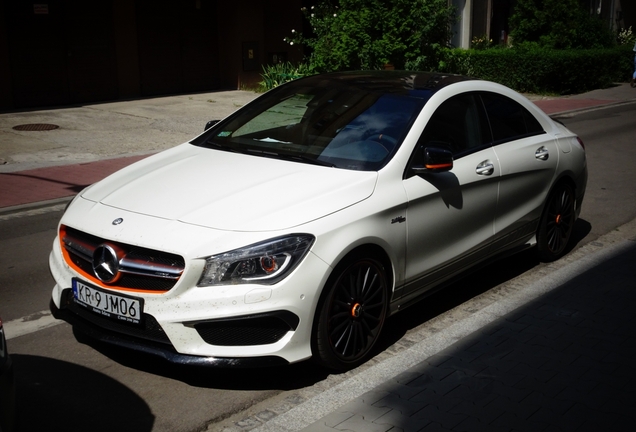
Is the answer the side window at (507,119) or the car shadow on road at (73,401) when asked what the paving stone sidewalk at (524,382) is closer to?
the car shadow on road at (73,401)

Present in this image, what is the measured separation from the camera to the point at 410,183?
5078 millimetres

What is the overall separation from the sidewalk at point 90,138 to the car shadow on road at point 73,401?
502cm

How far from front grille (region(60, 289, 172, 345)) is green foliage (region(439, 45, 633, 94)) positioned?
1946 centimetres

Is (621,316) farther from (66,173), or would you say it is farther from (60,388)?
(66,173)

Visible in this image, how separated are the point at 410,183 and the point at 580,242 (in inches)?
138

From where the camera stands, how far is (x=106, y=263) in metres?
4.36

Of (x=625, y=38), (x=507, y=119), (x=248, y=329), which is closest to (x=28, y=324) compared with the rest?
(x=248, y=329)

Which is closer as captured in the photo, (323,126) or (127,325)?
(127,325)

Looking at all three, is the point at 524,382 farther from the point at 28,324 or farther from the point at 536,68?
the point at 536,68

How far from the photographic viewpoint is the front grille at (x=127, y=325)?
421cm

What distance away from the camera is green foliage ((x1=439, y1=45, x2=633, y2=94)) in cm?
2355

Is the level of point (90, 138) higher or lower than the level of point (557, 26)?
lower

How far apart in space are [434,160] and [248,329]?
1.75 meters

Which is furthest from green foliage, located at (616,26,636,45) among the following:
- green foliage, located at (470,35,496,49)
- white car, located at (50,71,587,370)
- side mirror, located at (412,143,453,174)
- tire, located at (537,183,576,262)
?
side mirror, located at (412,143,453,174)
